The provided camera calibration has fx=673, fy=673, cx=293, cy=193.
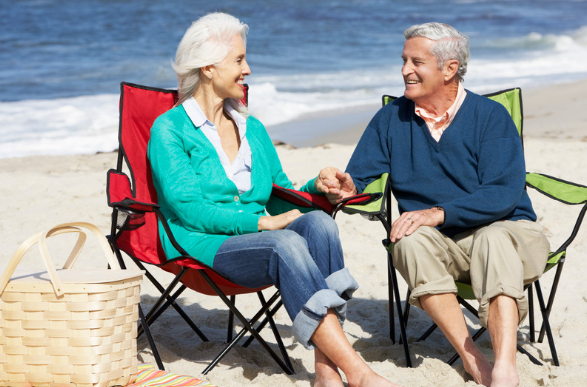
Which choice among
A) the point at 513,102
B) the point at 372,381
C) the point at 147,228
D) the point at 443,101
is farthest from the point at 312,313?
the point at 513,102

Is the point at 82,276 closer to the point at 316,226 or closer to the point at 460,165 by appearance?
the point at 316,226

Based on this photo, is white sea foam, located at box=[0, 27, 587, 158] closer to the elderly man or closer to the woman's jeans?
the elderly man

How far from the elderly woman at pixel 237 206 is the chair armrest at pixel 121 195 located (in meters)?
0.11

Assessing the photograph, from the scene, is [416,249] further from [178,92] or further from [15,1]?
[15,1]

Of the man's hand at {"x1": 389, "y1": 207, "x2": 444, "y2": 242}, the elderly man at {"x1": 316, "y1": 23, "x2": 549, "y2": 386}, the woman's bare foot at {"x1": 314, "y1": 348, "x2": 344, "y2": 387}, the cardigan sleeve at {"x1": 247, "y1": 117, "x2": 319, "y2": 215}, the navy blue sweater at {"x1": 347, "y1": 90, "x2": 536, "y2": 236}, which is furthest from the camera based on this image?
the cardigan sleeve at {"x1": 247, "y1": 117, "x2": 319, "y2": 215}

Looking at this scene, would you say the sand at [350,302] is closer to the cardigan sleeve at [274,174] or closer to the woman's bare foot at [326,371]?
the woman's bare foot at [326,371]

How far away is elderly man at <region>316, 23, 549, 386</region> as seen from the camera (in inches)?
93.0

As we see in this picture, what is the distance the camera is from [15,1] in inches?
840

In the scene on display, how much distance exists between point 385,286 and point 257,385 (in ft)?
4.65

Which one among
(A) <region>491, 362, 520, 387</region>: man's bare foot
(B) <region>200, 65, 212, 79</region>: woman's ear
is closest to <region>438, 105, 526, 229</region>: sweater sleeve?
(A) <region>491, 362, 520, 387</region>: man's bare foot

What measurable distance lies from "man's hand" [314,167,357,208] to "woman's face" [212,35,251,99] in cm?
48

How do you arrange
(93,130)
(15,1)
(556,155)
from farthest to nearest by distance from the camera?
(15,1) → (93,130) → (556,155)

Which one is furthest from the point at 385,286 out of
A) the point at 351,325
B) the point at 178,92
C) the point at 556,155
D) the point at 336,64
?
the point at 336,64

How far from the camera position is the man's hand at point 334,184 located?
2.71 metres
